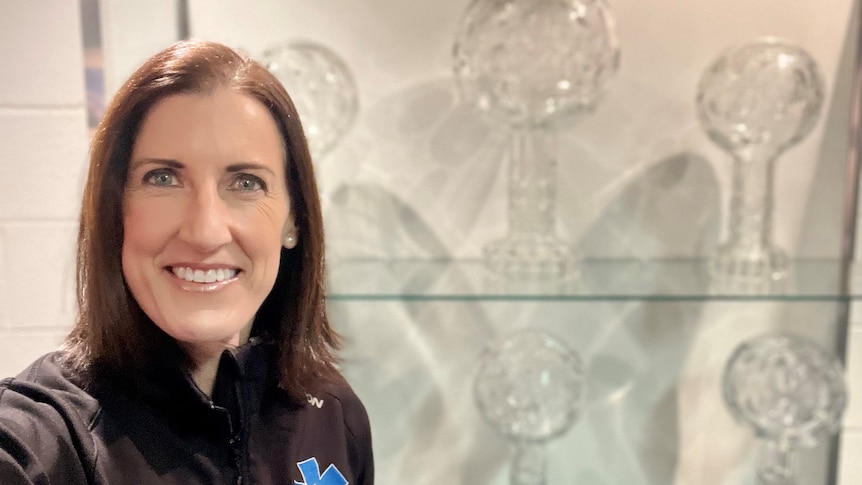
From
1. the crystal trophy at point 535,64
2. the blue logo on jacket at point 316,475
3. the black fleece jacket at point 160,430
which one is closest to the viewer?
the black fleece jacket at point 160,430

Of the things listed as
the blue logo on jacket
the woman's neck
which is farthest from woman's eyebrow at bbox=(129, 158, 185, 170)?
the blue logo on jacket

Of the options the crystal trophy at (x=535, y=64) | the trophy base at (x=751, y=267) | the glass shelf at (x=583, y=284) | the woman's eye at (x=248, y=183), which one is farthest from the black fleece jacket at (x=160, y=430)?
the trophy base at (x=751, y=267)

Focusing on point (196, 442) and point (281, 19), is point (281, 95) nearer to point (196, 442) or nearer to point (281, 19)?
point (196, 442)

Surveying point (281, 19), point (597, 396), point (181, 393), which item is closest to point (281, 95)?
point (181, 393)

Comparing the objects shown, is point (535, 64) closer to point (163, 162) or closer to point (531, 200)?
point (531, 200)

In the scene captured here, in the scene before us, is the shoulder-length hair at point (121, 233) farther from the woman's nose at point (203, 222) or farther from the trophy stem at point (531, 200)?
the trophy stem at point (531, 200)

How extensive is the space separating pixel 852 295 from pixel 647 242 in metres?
0.26

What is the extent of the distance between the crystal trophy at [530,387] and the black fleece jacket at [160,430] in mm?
393

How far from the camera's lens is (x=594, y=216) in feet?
3.13

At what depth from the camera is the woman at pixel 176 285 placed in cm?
40

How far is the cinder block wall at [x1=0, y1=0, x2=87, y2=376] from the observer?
816 millimetres

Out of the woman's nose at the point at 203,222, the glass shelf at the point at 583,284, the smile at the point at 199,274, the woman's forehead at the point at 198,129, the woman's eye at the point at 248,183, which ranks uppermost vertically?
the woman's forehead at the point at 198,129

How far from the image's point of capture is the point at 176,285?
412 mm

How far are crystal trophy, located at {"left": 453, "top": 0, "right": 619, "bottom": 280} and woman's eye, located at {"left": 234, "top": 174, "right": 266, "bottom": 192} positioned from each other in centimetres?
45
